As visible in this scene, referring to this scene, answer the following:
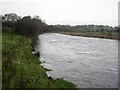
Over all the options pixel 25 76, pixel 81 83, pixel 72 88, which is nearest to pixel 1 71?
pixel 25 76

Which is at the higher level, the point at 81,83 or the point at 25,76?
the point at 25,76

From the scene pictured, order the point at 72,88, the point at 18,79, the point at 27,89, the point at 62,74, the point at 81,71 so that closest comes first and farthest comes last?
the point at 27,89 < the point at 18,79 < the point at 72,88 < the point at 62,74 < the point at 81,71

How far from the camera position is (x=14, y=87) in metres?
13.7

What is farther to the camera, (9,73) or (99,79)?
(99,79)

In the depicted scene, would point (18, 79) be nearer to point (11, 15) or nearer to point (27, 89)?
point (27, 89)

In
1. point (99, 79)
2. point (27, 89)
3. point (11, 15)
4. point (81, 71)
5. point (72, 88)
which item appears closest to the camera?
point (27, 89)

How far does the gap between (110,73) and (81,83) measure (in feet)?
18.5

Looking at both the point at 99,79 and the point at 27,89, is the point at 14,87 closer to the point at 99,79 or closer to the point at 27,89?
the point at 27,89

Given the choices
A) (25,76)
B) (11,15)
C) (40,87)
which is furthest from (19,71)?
(11,15)

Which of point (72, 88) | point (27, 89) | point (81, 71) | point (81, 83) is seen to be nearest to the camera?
point (27, 89)

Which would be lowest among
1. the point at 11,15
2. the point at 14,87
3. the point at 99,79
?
the point at 99,79

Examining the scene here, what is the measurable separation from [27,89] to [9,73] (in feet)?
10.7

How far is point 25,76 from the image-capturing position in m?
16.5

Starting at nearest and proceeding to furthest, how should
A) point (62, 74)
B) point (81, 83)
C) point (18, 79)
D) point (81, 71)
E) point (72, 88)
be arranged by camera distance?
point (18, 79), point (72, 88), point (81, 83), point (62, 74), point (81, 71)
